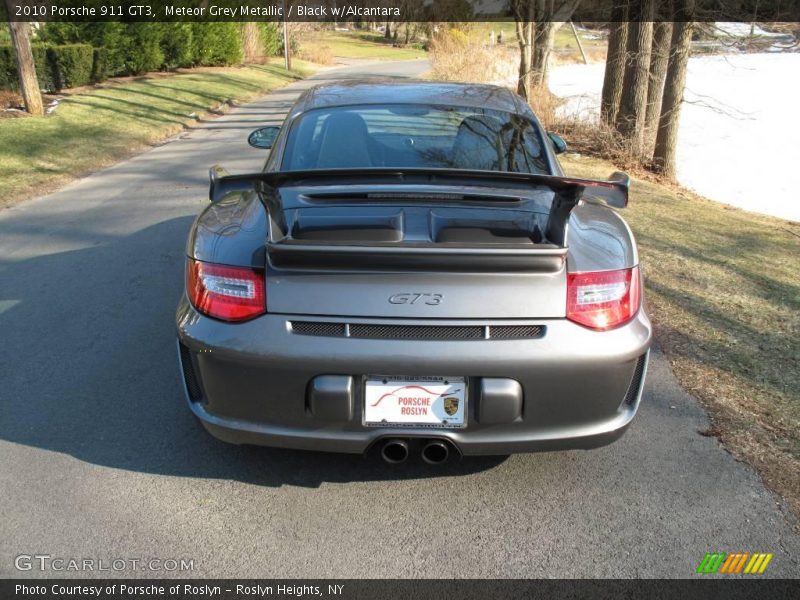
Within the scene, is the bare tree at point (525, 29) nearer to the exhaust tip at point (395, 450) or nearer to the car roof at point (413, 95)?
the car roof at point (413, 95)

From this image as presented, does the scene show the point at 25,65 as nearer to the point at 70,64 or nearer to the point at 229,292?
the point at 70,64

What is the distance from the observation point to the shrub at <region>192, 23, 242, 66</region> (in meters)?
30.7

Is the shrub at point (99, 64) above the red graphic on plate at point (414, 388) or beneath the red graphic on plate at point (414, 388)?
beneath

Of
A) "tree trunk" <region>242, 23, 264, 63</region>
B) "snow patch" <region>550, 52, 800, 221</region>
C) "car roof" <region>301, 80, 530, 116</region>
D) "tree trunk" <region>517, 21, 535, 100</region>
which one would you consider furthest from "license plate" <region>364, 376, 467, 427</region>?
"tree trunk" <region>242, 23, 264, 63</region>

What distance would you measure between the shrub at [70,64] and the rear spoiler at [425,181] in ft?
64.2

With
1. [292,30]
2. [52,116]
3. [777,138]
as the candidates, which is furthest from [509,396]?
[292,30]

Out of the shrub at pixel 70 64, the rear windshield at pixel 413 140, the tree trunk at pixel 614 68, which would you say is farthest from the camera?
the shrub at pixel 70 64

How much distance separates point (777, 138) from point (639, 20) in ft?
27.9

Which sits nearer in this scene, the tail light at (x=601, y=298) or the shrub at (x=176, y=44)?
the tail light at (x=601, y=298)

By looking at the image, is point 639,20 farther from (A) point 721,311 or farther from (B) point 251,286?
(B) point 251,286

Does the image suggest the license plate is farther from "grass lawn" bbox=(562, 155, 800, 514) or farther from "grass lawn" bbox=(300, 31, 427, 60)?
"grass lawn" bbox=(300, 31, 427, 60)

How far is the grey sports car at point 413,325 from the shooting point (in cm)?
248

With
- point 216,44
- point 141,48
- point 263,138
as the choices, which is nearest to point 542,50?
point 263,138

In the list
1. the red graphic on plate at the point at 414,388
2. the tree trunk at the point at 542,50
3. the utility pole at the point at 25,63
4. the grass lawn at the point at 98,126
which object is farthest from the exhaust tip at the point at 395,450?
the utility pole at the point at 25,63
